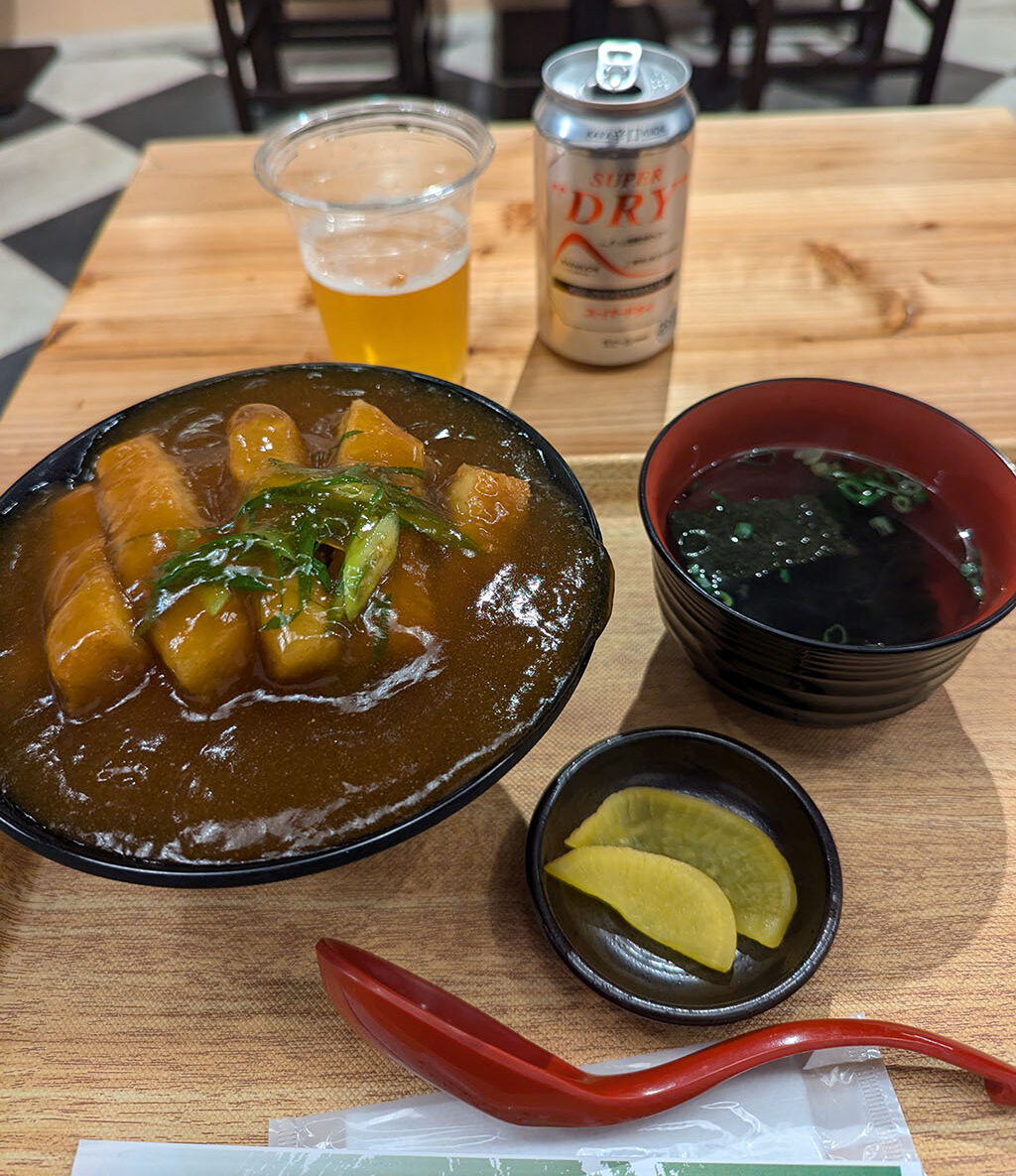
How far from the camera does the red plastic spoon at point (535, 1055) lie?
0.84 meters

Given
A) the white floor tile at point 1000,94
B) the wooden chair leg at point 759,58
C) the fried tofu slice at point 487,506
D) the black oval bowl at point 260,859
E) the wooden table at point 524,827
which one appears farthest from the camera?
the white floor tile at point 1000,94

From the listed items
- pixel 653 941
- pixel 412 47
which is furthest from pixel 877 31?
pixel 653 941

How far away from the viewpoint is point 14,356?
3250mm

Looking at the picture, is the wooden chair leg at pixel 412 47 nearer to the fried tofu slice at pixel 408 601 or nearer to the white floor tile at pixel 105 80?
the white floor tile at pixel 105 80

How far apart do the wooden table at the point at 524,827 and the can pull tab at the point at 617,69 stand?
45 centimetres

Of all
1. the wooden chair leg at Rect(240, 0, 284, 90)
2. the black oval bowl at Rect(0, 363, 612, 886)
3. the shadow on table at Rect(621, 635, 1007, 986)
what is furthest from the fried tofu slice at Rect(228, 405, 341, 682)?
the wooden chair leg at Rect(240, 0, 284, 90)

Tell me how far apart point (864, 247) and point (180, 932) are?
1717 millimetres

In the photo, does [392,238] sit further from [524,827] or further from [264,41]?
[264,41]

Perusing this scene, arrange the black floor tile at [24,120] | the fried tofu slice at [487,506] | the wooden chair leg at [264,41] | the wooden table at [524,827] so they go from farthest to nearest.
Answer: the black floor tile at [24,120] < the wooden chair leg at [264,41] < the fried tofu slice at [487,506] < the wooden table at [524,827]

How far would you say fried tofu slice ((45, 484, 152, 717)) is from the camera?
2.88 ft

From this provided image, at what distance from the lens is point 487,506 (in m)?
1.04

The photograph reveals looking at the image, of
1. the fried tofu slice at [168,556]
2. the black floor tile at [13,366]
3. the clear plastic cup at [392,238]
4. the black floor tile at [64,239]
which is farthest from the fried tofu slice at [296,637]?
the black floor tile at [64,239]

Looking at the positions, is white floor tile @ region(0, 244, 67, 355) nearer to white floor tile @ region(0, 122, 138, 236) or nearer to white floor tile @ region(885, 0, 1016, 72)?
white floor tile @ region(0, 122, 138, 236)

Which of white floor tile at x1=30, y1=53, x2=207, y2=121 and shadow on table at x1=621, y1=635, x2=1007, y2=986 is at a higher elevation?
shadow on table at x1=621, y1=635, x2=1007, y2=986
